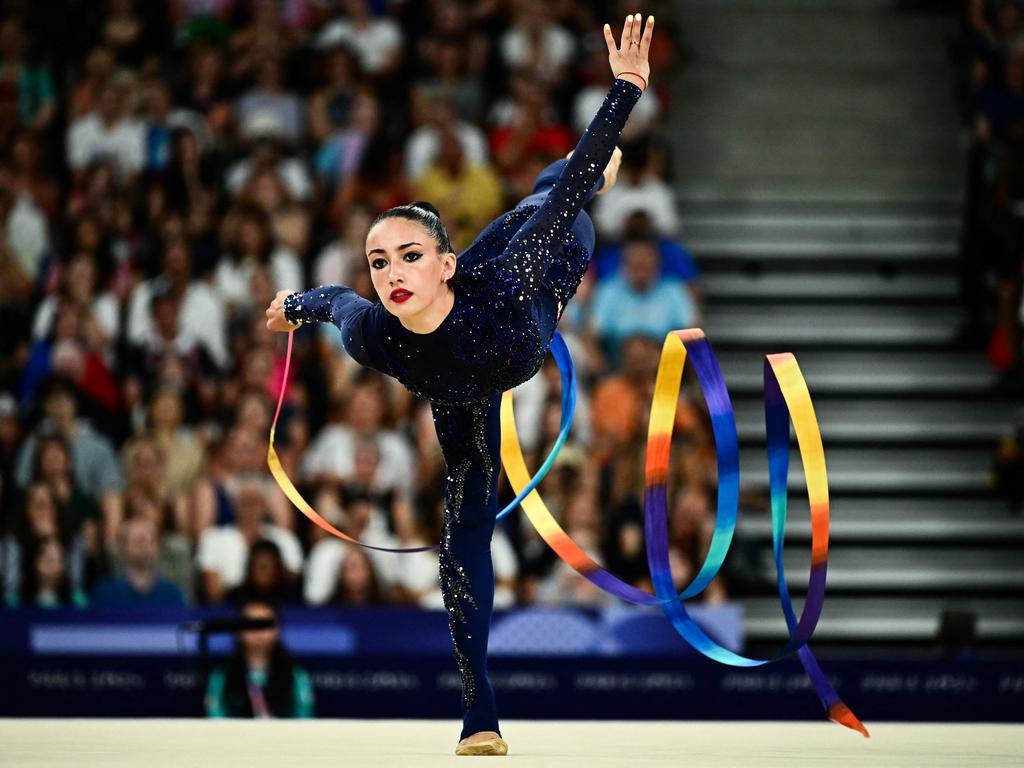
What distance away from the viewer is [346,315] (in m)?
4.29

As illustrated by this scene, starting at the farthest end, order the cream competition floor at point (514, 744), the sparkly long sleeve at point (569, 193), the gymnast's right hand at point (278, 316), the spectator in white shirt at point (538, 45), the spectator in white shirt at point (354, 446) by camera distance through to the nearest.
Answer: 1. the spectator in white shirt at point (538, 45)
2. the spectator in white shirt at point (354, 446)
3. the gymnast's right hand at point (278, 316)
4. the sparkly long sleeve at point (569, 193)
5. the cream competition floor at point (514, 744)

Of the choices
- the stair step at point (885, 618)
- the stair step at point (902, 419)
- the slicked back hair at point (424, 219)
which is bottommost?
the stair step at point (885, 618)

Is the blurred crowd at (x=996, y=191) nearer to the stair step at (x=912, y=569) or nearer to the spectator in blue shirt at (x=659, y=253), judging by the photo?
the stair step at (x=912, y=569)

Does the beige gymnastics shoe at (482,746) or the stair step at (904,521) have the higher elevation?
the beige gymnastics shoe at (482,746)

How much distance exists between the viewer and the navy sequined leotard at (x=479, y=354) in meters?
4.05

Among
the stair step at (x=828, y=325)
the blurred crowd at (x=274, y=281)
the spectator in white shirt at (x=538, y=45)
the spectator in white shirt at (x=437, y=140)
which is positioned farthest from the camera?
the spectator in white shirt at (x=538, y=45)


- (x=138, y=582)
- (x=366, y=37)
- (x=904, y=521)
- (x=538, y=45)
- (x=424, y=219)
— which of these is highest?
(x=366, y=37)

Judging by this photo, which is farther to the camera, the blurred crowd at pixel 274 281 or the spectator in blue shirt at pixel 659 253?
the spectator in blue shirt at pixel 659 253

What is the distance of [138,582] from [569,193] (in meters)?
4.04

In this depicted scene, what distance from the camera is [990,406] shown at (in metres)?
9.04

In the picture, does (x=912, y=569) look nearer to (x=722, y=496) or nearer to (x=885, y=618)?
(x=885, y=618)

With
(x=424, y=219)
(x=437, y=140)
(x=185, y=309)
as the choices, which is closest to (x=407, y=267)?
(x=424, y=219)

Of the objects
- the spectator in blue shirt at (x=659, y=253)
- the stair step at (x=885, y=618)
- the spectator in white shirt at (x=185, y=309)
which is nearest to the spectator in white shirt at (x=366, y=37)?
the spectator in white shirt at (x=185, y=309)

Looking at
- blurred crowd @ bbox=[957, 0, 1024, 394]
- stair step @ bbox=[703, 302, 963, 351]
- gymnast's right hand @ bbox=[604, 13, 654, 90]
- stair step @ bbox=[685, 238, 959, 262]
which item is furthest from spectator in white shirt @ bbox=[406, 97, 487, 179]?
gymnast's right hand @ bbox=[604, 13, 654, 90]
